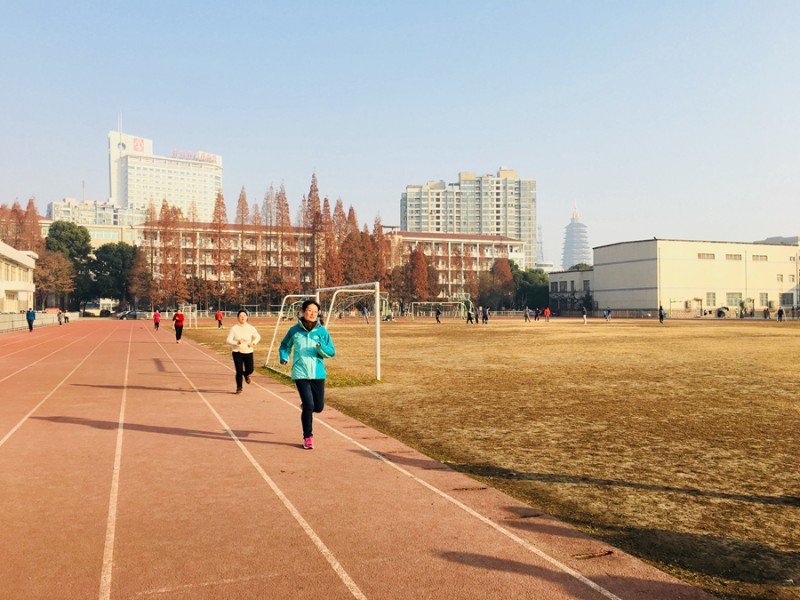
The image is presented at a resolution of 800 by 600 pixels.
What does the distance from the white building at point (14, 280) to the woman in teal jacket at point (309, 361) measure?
2297 inches

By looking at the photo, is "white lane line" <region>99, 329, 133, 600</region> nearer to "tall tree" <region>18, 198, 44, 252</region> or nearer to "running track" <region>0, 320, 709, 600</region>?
"running track" <region>0, 320, 709, 600</region>

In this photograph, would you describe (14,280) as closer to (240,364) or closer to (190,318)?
(190,318)

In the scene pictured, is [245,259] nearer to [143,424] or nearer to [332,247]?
[332,247]

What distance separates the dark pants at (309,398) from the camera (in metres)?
8.20

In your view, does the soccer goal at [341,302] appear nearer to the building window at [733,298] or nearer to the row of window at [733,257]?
the row of window at [733,257]

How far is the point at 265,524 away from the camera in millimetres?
5406

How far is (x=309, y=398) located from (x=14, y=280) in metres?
66.6

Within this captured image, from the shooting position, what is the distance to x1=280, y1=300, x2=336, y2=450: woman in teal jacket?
8.25 metres

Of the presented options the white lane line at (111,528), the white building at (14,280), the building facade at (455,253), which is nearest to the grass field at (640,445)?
the white lane line at (111,528)

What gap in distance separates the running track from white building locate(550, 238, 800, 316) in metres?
79.8

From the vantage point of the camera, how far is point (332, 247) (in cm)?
8756

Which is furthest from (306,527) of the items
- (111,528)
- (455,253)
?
(455,253)

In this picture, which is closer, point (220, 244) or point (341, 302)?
point (341, 302)

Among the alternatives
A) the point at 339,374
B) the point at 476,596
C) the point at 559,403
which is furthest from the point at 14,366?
the point at 476,596
